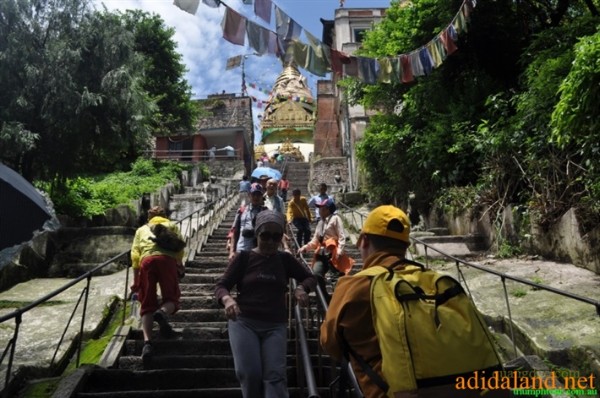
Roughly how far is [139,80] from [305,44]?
7359 millimetres

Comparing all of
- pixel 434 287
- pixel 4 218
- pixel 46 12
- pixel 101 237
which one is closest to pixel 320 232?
pixel 4 218

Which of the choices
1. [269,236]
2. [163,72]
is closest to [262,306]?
[269,236]

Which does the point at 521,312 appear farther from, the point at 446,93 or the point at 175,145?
the point at 175,145

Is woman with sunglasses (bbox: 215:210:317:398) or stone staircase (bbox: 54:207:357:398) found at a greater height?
woman with sunglasses (bbox: 215:210:317:398)

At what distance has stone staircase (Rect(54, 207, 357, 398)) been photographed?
3820 mm

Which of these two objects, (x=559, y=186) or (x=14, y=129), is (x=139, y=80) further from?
(x=559, y=186)

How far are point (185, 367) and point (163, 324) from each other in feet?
1.65

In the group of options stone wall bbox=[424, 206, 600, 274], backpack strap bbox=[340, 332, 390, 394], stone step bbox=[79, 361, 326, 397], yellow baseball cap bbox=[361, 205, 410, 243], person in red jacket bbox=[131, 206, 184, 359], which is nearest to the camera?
backpack strap bbox=[340, 332, 390, 394]

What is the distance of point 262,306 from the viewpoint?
10.4 ft

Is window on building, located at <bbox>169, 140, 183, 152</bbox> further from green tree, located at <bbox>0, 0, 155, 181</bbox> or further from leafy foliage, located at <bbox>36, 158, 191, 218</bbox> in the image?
green tree, located at <bbox>0, 0, 155, 181</bbox>

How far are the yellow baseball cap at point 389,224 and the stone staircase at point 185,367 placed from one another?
1504 mm

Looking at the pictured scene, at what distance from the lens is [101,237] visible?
10.0 meters

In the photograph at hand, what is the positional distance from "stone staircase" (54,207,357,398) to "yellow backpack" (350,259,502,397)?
164 centimetres

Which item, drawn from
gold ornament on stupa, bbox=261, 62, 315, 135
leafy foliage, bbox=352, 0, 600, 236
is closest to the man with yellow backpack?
leafy foliage, bbox=352, 0, 600, 236
